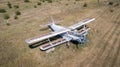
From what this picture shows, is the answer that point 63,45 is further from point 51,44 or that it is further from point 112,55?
point 112,55

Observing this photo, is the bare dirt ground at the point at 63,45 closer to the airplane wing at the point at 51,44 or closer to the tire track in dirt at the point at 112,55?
the tire track in dirt at the point at 112,55

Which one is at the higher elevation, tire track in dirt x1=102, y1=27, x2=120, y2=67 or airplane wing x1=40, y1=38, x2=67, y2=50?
airplane wing x1=40, y1=38, x2=67, y2=50

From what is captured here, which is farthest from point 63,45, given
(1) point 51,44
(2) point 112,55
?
(2) point 112,55

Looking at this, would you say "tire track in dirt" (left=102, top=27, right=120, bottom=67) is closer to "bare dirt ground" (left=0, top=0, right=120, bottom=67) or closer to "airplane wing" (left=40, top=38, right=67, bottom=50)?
"bare dirt ground" (left=0, top=0, right=120, bottom=67)

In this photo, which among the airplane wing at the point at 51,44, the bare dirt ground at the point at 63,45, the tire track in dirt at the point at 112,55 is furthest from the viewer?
the airplane wing at the point at 51,44

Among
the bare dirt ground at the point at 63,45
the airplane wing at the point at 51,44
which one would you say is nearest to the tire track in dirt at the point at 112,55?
the bare dirt ground at the point at 63,45

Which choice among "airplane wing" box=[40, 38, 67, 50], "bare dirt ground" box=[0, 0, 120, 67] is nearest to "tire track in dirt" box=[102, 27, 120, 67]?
"bare dirt ground" box=[0, 0, 120, 67]

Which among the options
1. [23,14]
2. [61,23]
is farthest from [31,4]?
[61,23]

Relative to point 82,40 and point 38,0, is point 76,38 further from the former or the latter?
point 38,0
